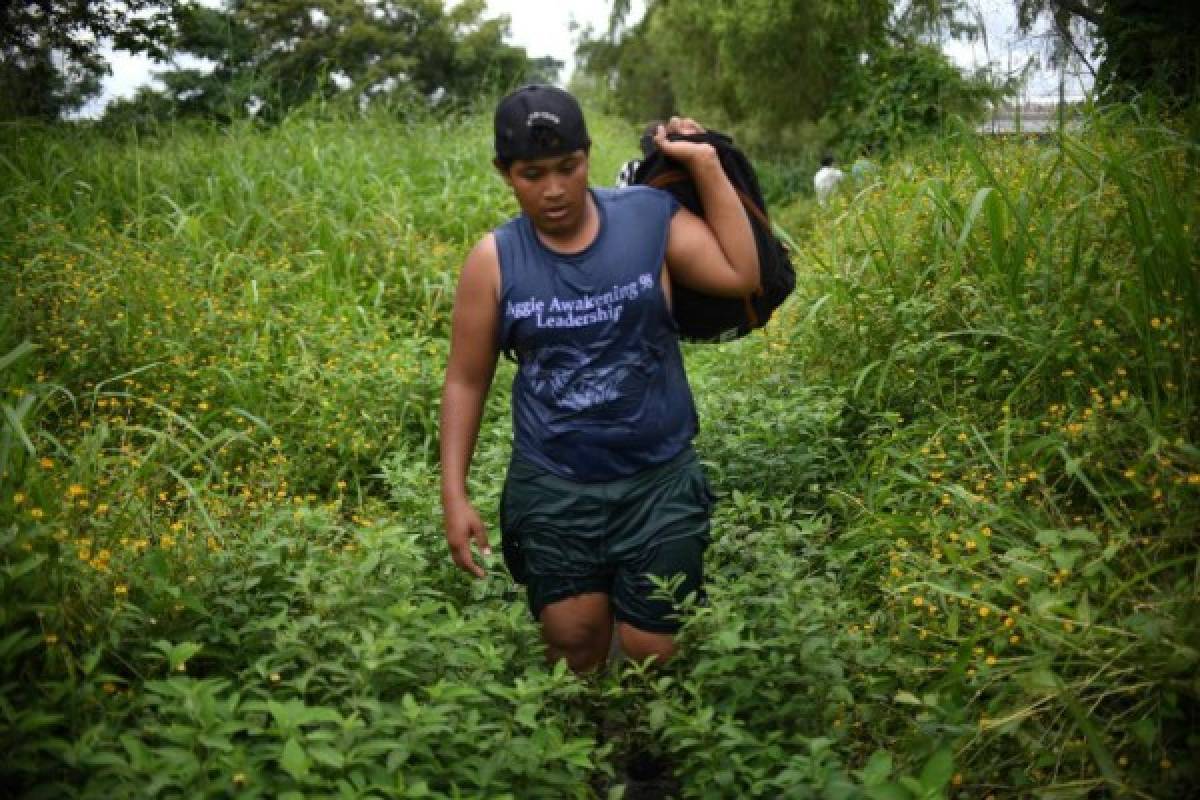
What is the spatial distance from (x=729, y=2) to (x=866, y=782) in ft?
55.5

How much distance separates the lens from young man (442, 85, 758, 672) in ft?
9.27

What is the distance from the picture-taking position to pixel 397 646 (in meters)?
2.55

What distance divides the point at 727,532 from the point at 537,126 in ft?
6.04

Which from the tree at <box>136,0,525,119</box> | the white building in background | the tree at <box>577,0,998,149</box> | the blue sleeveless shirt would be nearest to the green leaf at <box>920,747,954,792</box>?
the blue sleeveless shirt

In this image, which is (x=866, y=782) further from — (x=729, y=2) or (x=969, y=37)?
(x=729, y=2)

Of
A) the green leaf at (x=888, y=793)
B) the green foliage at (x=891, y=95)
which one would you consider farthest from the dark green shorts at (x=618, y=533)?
the green foliage at (x=891, y=95)

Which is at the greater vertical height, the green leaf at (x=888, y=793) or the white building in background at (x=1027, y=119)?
the white building in background at (x=1027, y=119)

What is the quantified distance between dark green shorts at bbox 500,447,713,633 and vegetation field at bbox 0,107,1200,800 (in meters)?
0.16

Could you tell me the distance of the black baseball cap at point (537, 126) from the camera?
271 cm

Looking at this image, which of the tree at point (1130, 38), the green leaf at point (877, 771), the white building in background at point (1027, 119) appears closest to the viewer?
the green leaf at point (877, 771)

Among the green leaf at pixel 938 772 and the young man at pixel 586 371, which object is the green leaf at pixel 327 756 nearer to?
the young man at pixel 586 371

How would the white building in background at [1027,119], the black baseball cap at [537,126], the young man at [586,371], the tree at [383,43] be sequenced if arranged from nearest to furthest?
the black baseball cap at [537,126] < the young man at [586,371] < the white building in background at [1027,119] < the tree at [383,43]

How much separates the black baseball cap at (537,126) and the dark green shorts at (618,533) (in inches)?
35.8

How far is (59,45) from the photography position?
9.62 m
